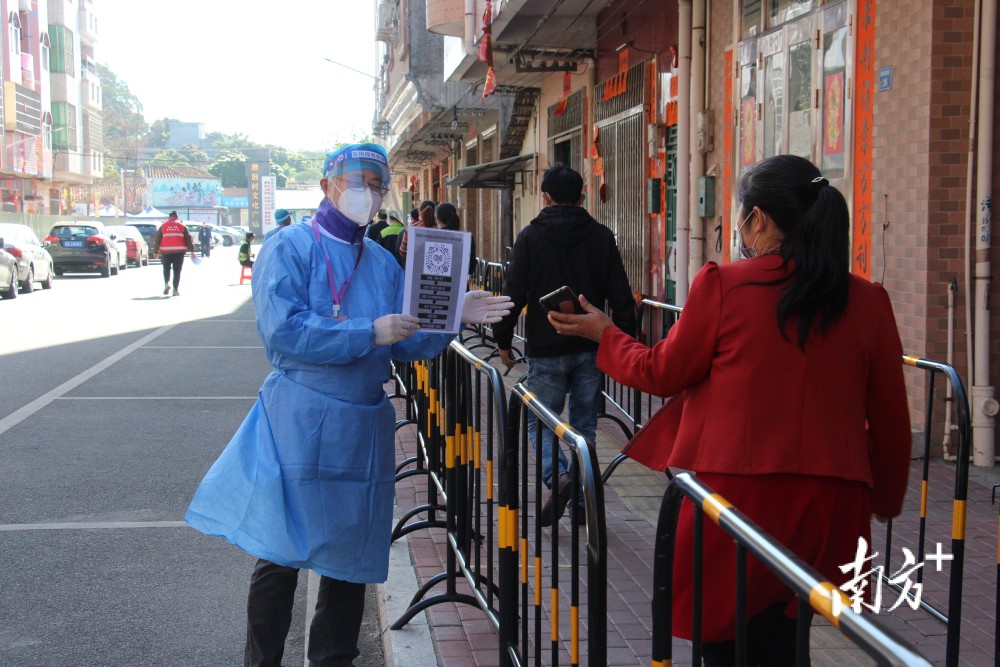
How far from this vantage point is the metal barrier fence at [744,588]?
1.54 metres

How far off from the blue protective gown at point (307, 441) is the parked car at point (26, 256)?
23585 millimetres

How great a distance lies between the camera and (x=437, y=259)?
3.74m

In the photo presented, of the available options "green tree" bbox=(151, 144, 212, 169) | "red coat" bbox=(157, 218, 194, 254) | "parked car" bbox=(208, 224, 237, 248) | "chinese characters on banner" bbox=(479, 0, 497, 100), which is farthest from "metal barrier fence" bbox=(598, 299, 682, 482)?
"green tree" bbox=(151, 144, 212, 169)

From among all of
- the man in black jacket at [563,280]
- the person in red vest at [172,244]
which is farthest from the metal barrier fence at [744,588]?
the person in red vest at [172,244]

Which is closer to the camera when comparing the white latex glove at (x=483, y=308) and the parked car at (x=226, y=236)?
the white latex glove at (x=483, y=308)

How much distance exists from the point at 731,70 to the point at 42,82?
5587cm

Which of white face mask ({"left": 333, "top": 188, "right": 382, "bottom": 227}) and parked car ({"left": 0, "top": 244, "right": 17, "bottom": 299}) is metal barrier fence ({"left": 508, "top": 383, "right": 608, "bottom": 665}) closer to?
white face mask ({"left": 333, "top": 188, "right": 382, "bottom": 227})

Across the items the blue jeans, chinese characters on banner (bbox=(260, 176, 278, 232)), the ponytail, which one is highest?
chinese characters on banner (bbox=(260, 176, 278, 232))

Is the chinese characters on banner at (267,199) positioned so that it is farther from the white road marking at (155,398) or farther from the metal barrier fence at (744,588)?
the metal barrier fence at (744,588)

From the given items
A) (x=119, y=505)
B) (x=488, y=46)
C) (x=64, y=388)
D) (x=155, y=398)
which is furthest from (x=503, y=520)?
(x=488, y=46)

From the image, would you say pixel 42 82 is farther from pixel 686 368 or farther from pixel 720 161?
pixel 686 368

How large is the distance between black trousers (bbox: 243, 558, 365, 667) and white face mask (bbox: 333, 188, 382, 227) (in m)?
1.14

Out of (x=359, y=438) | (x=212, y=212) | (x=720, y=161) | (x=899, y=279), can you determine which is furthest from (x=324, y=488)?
(x=212, y=212)

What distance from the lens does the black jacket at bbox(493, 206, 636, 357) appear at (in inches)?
A: 244
